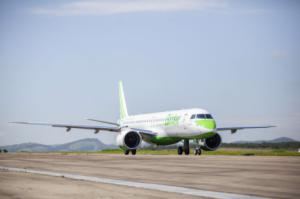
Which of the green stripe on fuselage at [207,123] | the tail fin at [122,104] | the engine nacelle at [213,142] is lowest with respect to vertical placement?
the engine nacelle at [213,142]

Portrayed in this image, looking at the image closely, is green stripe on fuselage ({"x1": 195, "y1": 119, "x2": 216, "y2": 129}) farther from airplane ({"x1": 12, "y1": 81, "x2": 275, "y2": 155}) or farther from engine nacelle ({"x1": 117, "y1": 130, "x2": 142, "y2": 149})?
engine nacelle ({"x1": 117, "y1": 130, "x2": 142, "y2": 149})

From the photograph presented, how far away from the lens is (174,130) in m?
45.0

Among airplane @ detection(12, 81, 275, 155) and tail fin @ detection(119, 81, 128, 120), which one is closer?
airplane @ detection(12, 81, 275, 155)

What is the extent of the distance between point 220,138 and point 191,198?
3432 centimetres

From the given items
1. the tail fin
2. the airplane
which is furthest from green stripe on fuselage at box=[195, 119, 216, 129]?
the tail fin

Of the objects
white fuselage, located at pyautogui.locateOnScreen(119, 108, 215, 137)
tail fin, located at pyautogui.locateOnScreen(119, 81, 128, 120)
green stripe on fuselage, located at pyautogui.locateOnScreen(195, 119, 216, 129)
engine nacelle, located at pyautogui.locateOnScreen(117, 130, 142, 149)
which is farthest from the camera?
tail fin, located at pyautogui.locateOnScreen(119, 81, 128, 120)

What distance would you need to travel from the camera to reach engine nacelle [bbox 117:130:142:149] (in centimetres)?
4547

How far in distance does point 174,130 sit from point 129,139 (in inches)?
162

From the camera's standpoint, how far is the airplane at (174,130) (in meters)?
41.2

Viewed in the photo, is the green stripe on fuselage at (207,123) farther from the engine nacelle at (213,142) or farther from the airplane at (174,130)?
the engine nacelle at (213,142)

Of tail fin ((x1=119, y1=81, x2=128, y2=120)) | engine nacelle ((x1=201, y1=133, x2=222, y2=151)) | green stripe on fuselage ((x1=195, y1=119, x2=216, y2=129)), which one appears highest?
tail fin ((x1=119, y1=81, x2=128, y2=120))

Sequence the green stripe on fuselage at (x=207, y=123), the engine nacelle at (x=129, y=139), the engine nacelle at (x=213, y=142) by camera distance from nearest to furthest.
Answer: the green stripe on fuselage at (x=207, y=123) < the engine nacelle at (x=213, y=142) < the engine nacelle at (x=129, y=139)

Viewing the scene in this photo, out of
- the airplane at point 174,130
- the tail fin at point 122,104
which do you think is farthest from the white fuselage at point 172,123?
the tail fin at point 122,104

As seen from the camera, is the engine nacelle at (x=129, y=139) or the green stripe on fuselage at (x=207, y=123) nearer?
the green stripe on fuselage at (x=207, y=123)
